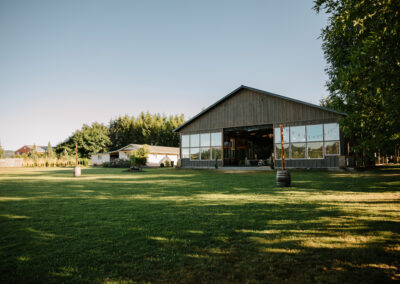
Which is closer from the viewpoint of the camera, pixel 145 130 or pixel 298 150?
pixel 298 150

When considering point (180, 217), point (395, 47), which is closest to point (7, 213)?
point (180, 217)

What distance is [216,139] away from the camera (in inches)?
903

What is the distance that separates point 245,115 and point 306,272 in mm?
19004

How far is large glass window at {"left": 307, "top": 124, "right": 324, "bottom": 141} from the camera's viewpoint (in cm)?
1777

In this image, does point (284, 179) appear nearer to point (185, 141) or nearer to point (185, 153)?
point (185, 153)

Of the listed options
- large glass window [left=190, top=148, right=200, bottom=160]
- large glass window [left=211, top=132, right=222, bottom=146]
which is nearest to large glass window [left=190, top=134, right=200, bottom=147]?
large glass window [left=190, top=148, right=200, bottom=160]

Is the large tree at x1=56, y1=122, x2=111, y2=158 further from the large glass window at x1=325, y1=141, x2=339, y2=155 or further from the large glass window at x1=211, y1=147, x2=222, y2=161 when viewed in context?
the large glass window at x1=325, y1=141, x2=339, y2=155

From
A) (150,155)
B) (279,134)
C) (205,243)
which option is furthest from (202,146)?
(205,243)

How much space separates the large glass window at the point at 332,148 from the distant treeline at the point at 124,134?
4171 cm

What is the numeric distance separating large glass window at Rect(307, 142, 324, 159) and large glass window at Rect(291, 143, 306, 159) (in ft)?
1.20

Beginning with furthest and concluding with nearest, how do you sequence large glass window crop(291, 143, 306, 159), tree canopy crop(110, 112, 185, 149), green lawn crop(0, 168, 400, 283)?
tree canopy crop(110, 112, 185, 149)
large glass window crop(291, 143, 306, 159)
green lawn crop(0, 168, 400, 283)

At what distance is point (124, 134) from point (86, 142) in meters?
12.2

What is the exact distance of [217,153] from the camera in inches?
901

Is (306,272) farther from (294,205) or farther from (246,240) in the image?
(294,205)
